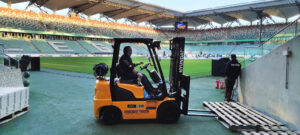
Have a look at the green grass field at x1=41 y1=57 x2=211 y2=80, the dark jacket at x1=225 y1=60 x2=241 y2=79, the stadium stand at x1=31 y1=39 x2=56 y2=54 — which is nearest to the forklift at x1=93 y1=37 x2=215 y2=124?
the dark jacket at x1=225 y1=60 x2=241 y2=79

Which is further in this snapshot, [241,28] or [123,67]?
[241,28]

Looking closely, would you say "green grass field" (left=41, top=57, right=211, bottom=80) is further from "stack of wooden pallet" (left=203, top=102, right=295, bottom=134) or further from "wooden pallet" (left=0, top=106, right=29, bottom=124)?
"wooden pallet" (left=0, top=106, right=29, bottom=124)

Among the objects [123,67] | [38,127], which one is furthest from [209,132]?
[38,127]

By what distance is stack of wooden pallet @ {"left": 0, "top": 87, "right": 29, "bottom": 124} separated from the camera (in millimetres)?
5016

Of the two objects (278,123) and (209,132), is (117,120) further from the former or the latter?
(278,123)

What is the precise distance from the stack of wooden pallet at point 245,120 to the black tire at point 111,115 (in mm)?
2627

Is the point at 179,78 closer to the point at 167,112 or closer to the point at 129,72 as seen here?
the point at 167,112

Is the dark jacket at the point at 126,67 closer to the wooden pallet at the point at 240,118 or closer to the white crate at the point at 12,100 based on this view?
the wooden pallet at the point at 240,118

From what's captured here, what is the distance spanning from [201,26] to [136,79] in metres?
84.1

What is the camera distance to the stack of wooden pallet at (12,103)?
5.02 metres

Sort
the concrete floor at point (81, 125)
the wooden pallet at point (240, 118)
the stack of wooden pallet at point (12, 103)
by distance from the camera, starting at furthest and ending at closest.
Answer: the stack of wooden pallet at point (12, 103) < the wooden pallet at point (240, 118) < the concrete floor at point (81, 125)

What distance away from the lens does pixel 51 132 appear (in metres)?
4.57

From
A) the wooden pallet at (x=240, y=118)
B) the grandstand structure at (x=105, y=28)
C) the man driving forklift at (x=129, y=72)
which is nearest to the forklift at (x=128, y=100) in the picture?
the man driving forklift at (x=129, y=72)

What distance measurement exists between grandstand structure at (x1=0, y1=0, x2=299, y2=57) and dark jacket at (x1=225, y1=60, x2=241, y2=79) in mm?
39479
